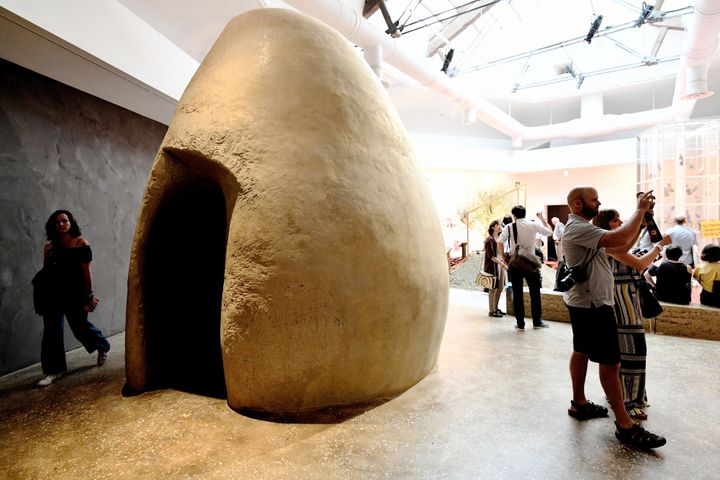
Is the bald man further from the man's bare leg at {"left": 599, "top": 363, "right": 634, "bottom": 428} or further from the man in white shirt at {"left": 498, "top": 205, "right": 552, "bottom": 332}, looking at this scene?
the man in white shirt at {"left": 498, "top": 205, "right": 552, "bottom": 332}

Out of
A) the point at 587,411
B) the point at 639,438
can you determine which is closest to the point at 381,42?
the point at 587,411

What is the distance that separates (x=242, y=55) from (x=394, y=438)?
10.1ft

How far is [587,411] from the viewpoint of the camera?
2.90m

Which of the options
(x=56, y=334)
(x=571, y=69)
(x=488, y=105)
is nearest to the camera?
(x=56, y=334)

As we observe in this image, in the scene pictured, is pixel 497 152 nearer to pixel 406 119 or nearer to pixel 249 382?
→ pixel 406 119

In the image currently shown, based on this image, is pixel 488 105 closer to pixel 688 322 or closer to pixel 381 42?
pixel 381 42

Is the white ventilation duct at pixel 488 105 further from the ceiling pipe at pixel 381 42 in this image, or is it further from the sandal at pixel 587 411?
the sandal at pixel 587 411

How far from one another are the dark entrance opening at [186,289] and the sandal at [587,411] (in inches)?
104

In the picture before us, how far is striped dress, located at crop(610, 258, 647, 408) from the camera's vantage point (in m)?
2.77

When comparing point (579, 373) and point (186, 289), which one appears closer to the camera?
point (579, 373)

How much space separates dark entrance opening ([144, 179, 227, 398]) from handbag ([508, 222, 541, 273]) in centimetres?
370

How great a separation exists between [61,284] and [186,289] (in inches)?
42.6

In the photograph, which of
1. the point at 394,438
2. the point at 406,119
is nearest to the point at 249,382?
the point at 394,438

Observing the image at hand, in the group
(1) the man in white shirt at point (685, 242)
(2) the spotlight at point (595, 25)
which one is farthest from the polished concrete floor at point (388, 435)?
(2) the spotlight at point (595, 25)
